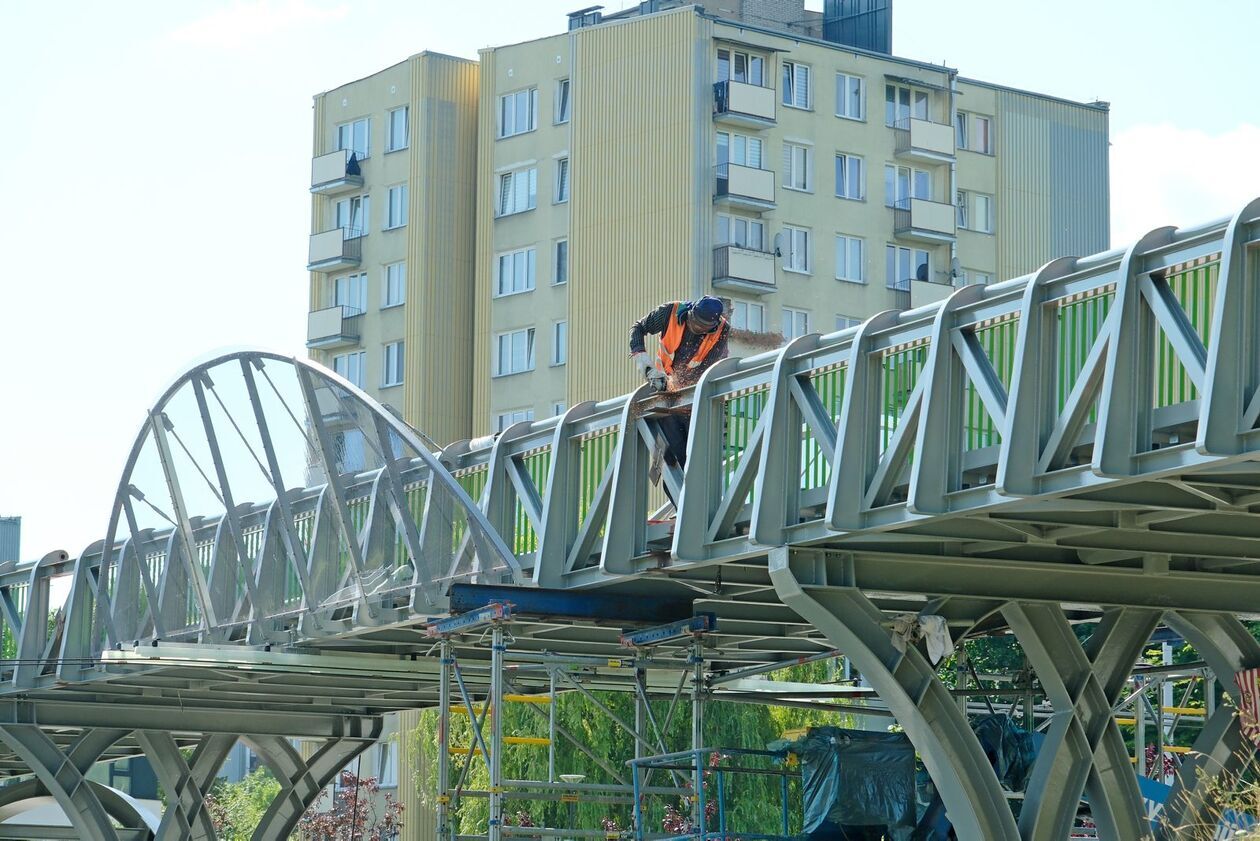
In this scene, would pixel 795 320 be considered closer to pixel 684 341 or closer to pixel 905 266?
pixel 905 266

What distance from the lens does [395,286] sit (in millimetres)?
65312

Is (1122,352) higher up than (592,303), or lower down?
lower down

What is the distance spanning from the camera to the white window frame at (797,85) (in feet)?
203

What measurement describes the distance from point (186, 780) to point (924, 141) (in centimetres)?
3205

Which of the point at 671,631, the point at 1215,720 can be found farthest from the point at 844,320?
the point at 671,631

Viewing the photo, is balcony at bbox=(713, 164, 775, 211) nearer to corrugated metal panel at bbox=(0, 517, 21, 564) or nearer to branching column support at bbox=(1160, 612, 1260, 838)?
corrugated metal panel at bbox=(0, 517, 21, 564)

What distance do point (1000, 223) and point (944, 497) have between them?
1955 inches

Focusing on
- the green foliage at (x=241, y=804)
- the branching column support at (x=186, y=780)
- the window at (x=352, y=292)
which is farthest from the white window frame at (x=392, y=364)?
the branching column support at (x=186, y=780)

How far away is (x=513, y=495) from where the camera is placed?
927 inches

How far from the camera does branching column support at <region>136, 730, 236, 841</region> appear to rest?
39750 millimetres

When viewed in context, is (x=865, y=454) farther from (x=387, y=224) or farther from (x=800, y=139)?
(x=387, y=224)

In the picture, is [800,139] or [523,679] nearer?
[523,679]

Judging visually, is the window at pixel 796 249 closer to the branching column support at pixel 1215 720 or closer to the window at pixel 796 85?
the window at pixel 796 85

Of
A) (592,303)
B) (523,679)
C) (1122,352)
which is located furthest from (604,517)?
(592,303)
